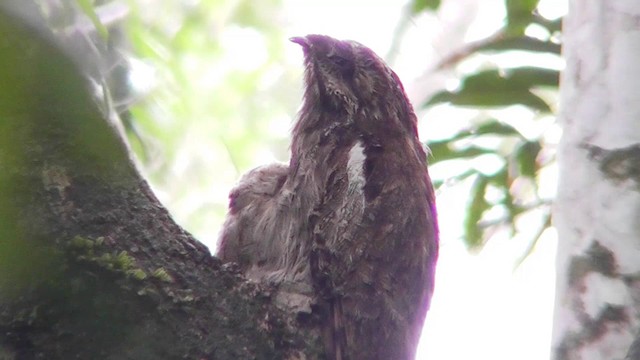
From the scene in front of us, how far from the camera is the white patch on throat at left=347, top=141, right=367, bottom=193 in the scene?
233 cm

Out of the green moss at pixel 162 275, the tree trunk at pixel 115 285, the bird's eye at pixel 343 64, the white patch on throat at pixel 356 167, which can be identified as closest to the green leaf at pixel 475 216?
the bird's eye at pixel 343 64

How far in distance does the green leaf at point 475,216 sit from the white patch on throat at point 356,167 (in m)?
0.99

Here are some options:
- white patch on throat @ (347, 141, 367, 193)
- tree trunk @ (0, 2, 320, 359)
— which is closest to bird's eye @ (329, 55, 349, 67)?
white patch on throat @ (347, 141, 367, 193)

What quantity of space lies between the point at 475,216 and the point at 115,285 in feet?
7.39

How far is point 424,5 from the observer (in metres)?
3.25

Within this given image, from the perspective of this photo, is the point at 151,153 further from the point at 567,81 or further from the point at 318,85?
the point at 567,81

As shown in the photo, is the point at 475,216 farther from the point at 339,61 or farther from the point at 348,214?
the point at 348,214

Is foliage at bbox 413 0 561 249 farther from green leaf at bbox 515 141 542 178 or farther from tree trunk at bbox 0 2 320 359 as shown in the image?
tree trunk at bbox 0 2 320 359

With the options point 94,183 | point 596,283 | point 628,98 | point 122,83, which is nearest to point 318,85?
point 122,83

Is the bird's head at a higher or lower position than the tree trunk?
higher

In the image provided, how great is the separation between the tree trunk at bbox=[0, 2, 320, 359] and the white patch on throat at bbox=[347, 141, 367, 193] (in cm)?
61

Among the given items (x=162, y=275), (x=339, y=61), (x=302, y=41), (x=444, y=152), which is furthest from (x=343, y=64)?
(x=162, y=275)

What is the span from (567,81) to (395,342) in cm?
99

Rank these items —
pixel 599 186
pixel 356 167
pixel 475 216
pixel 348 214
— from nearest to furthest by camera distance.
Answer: pixel 599 186 < pixel 348 214 < pixel 356 167 < pixel 475 216
